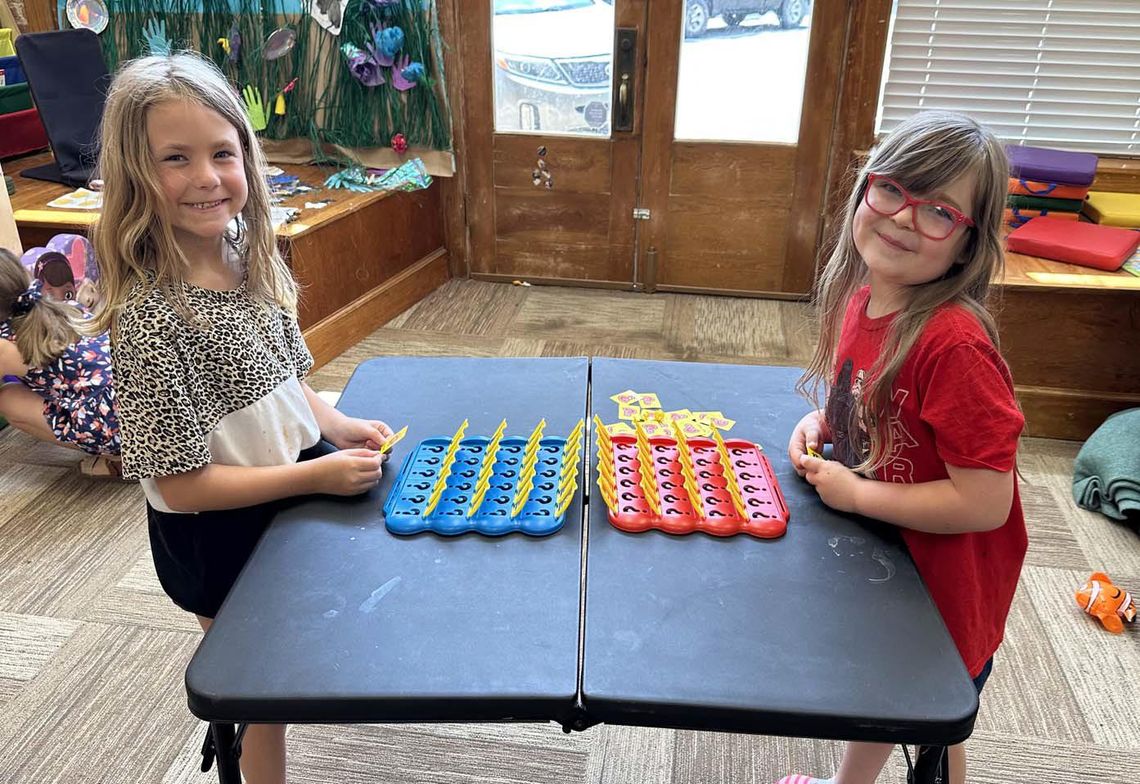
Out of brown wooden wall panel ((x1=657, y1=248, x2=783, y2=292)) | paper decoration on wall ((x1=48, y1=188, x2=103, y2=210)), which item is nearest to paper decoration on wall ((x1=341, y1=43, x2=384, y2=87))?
paper decoration on wall ((x1=48, y1=188, x2=103, y2=210))

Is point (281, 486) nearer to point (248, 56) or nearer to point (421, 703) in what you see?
point (421, 703)

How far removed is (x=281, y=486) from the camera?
1.12 metres

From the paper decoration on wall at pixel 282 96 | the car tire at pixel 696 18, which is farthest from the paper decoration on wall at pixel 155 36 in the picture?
the car tire at pixel 696 18

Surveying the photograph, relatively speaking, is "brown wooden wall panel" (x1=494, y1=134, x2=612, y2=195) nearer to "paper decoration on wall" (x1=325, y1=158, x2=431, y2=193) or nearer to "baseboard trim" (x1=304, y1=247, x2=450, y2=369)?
"paper decoration on wall" (x1=325, y1=158, x2=431, y2=193)

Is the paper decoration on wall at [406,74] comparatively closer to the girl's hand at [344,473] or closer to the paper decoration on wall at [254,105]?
the paper decoration on wall at [254,105]

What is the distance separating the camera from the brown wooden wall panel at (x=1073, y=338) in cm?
251

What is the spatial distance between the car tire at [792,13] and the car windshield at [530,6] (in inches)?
30.7

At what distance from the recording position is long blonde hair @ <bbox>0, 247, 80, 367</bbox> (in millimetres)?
2148

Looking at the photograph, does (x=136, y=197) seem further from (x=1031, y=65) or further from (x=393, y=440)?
(x=1031, y=65)

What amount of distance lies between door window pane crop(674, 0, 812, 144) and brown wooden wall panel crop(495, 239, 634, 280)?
56 centimetres

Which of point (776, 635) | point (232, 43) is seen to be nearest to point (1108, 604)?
point (776, 635)

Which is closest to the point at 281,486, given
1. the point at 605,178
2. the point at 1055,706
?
the point at 1055,706

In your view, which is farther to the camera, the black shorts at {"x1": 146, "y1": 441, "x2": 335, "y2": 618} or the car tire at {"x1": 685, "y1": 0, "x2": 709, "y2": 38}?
the car tire at {"x1": 685, "y1": 0, "x2": 709, "y2": 38}

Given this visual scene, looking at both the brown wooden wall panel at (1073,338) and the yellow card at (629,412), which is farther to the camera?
the brown wooden wall panel at (1073,338)
